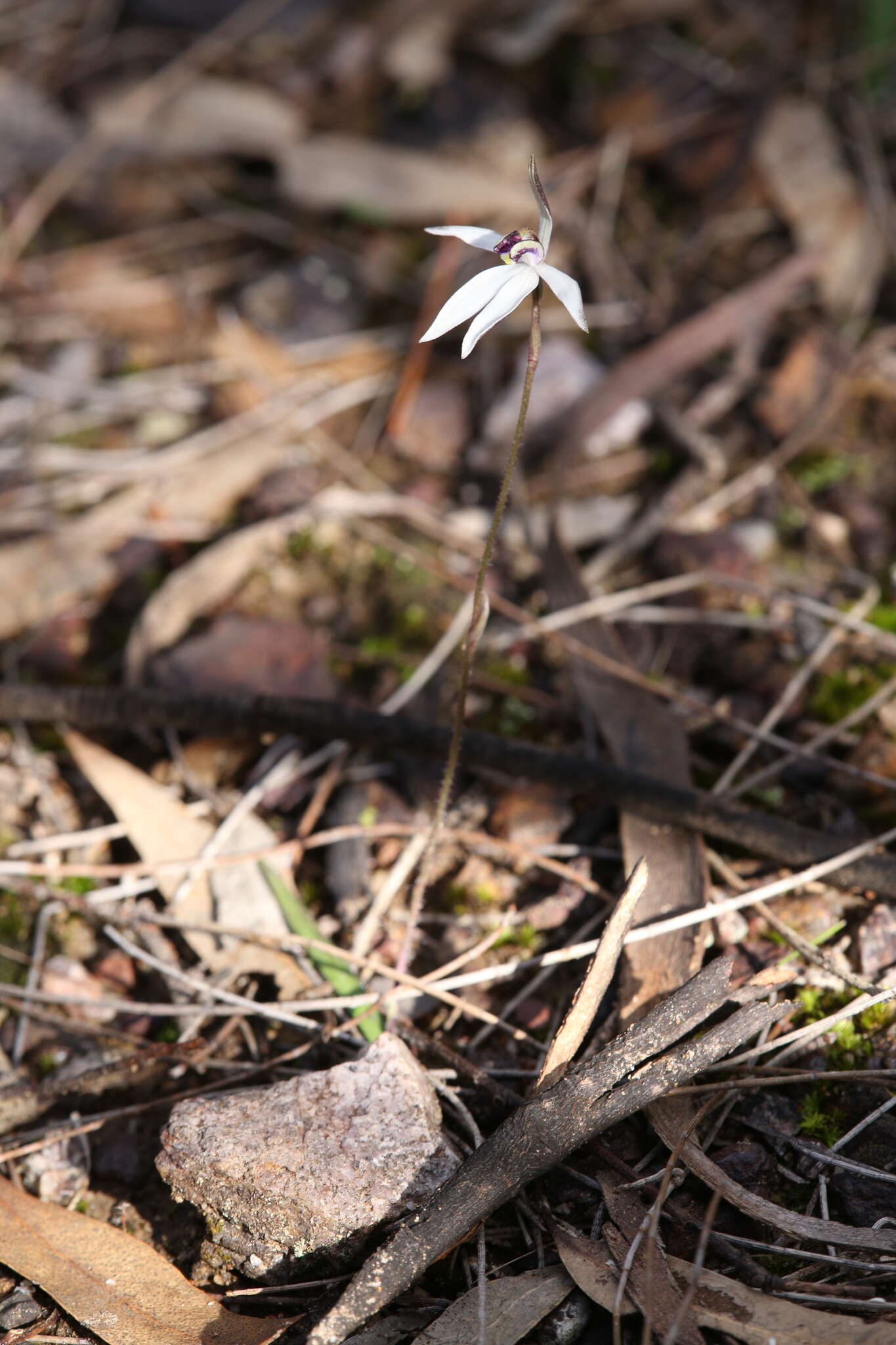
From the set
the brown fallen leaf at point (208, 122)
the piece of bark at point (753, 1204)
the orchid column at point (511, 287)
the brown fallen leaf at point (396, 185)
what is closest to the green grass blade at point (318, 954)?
the piece of bark at point (753, 1204)

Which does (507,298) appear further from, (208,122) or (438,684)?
(208,122)

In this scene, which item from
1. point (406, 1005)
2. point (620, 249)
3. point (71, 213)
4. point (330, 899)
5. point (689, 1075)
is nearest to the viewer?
point (689, 1075)

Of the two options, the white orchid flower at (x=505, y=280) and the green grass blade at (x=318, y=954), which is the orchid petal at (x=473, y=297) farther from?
the green grass blade at (x=318, y=954)

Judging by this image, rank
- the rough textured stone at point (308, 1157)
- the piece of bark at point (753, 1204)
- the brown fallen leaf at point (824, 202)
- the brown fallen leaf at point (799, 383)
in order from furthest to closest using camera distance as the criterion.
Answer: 1. the brown fallen leaf at point (824, 202)
2. the brown fallen leaf at point (799, 383)
3. the rough textured stone at point (308, 1157)
4. the piece of bark at point (753, 1204)

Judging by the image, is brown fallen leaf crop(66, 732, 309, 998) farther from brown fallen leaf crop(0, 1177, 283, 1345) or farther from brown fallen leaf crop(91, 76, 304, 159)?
brown fallen leaf crop(91, 76, 304, 159)

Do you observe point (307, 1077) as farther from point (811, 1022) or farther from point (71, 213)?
point (71, 213)

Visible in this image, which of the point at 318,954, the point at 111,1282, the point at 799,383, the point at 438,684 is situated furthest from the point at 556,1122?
the point at 799,383

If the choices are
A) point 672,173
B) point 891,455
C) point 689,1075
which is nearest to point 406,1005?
point 689,1075
